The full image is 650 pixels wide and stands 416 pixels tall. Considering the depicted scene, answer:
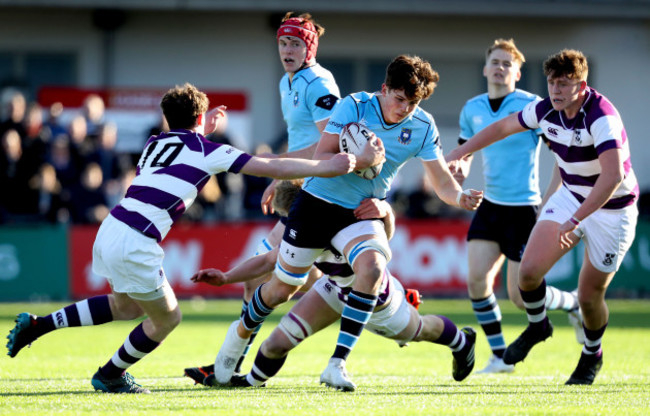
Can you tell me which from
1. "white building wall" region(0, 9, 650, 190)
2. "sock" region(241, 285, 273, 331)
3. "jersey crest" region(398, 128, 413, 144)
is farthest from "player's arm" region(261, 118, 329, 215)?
"white building wall" region(0, 9, 650, 190)

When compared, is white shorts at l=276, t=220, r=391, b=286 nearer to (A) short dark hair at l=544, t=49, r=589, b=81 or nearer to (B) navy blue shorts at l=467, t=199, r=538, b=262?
(A) short dark hair at l=544, t=49, r=589, b=81

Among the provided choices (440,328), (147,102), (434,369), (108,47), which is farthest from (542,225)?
(108,47)

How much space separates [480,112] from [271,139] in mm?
11976

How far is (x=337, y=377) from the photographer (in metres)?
6.26

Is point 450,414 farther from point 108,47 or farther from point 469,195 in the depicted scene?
point 108,47

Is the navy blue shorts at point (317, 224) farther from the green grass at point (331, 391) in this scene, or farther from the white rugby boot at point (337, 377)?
the green grass at point (331, 391)

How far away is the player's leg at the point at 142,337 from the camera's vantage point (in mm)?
6277

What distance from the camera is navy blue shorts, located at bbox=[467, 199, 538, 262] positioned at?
8625mm

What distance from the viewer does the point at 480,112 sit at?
8.83m

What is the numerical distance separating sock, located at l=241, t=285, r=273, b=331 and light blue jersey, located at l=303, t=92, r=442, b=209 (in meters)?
0.80

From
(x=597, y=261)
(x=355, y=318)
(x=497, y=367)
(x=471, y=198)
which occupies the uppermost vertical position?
(x=471, y=198)

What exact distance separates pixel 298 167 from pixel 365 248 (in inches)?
29.1

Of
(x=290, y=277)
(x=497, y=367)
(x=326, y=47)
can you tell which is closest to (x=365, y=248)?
(x=290, y=277)

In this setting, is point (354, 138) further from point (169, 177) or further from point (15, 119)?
point (15, 119)
